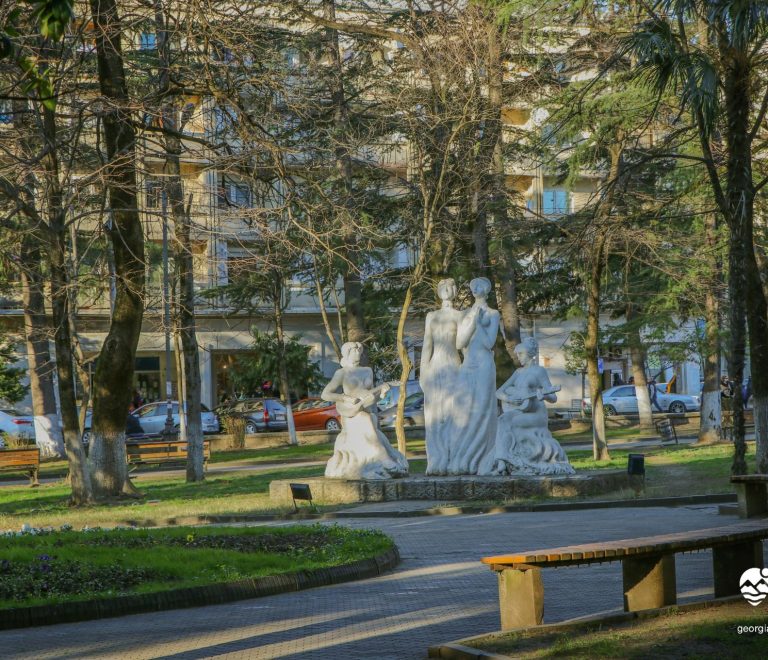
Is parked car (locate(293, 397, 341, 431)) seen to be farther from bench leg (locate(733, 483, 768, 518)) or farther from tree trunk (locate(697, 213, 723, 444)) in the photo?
bench leg (locate(733, 483, 768, 518))

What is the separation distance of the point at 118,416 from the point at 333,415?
25780 mm

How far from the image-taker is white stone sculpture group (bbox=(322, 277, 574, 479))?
19750 mm

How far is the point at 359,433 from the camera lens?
20.8m

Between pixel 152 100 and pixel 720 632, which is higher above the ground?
pixel 152 100

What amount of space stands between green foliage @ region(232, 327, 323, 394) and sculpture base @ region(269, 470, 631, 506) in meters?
27.6

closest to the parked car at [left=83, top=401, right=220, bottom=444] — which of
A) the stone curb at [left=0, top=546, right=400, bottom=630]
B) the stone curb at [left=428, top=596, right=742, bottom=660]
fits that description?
the stone curb at [left=0, top=546, right=400, bottom=630]

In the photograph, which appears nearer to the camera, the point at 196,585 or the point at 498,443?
the point at 196,585

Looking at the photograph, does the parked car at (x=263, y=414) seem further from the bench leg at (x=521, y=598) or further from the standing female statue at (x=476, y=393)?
the bench leg at (x=521, y=598)

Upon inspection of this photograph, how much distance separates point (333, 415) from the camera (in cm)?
4688

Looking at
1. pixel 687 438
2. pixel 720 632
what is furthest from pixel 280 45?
pixel 720 632

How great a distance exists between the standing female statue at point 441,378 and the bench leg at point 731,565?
38.4 feet

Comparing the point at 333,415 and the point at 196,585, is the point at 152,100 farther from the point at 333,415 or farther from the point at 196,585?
the point at 333,415

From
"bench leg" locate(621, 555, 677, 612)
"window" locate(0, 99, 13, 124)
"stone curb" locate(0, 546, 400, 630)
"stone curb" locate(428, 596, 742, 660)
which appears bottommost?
"stone curb" locate(0, 546, 400, 630)

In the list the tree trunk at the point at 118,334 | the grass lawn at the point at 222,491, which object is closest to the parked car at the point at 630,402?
the grass lawn at the point at 222,491
